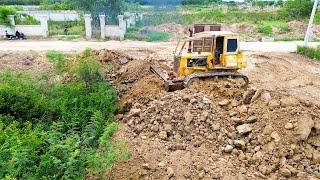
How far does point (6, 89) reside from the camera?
9.80 meters

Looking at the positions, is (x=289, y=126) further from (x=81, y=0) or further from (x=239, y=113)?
(x=81, y=0)

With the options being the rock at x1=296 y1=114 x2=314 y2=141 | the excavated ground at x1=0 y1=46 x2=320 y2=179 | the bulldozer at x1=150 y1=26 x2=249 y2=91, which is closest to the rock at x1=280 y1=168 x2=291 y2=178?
the excavated ground at x1=0 y1=46 x2=320 y2=179

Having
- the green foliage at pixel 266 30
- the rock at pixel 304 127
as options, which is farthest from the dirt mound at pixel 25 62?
the green foliage at pixel 266 30

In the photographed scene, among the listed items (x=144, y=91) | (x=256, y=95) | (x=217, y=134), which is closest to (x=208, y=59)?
(x=256, y=95)

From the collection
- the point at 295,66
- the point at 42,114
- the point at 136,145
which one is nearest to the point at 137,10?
the point at 295,66

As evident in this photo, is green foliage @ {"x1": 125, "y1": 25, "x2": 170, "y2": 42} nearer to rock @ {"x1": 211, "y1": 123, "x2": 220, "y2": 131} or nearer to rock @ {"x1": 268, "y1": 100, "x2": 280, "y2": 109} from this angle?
rock @ {"x1": 268, "y1": 100, "x2": 280, "y2": 109}

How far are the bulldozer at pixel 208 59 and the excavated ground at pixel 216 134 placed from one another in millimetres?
315

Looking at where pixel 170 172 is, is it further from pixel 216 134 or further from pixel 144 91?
pixel 144 91

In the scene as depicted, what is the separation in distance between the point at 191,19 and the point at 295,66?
14.1 meters

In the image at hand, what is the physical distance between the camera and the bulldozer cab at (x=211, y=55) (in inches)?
399

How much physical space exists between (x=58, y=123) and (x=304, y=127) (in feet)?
18.8

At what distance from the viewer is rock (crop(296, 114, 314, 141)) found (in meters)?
7.66

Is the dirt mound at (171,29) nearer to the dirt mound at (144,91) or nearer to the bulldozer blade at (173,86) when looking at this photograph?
the dirt mound at (144,91)

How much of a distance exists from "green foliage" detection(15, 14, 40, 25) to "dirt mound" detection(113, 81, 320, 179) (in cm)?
1492
